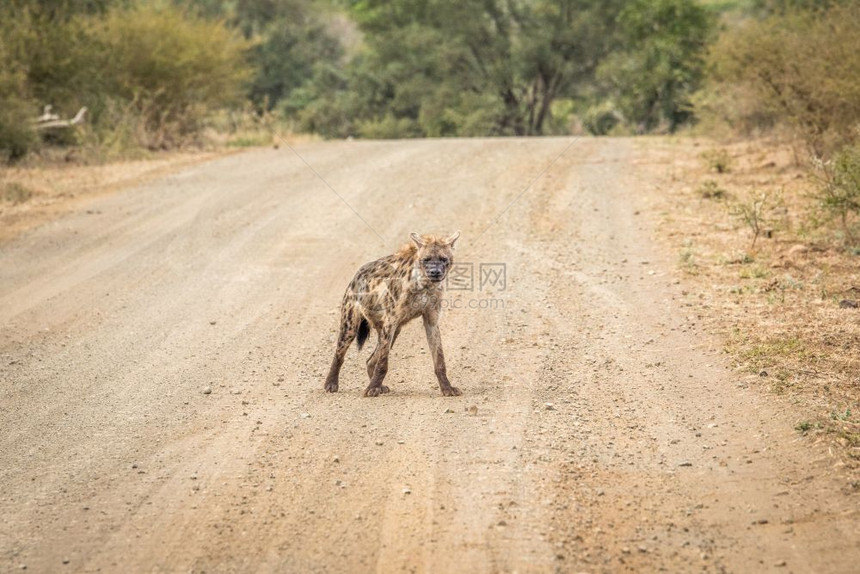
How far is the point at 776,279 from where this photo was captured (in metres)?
10.3

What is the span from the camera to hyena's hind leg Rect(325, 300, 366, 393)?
25.8 ft

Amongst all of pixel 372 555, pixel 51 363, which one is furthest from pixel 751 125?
pixel 372 555

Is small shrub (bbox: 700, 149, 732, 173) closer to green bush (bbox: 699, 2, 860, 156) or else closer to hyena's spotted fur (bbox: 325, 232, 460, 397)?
green bush (bbox: 699, 2, 860, 156)

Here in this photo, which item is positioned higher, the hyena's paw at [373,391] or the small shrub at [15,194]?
the small shrub at [15,194]

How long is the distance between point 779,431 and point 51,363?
20.3 feet

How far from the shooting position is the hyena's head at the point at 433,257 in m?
7.34

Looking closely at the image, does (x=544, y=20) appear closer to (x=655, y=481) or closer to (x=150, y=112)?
(x=150, y=112)

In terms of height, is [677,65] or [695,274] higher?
[677,65]

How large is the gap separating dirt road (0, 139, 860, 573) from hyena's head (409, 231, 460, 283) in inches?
38.8

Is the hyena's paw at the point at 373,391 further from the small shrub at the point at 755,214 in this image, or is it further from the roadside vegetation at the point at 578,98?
the small shrub at the point at 755,214

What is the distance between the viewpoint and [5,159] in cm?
1811

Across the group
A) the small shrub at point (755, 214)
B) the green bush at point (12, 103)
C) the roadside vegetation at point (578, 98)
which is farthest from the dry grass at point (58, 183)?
the small shrub at point (755, 214)

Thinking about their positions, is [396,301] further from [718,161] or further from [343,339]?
[718,161]

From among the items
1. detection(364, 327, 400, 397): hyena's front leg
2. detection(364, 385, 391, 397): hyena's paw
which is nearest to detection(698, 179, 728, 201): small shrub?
detection(364, 327, 400, 397): hyena's front leg
